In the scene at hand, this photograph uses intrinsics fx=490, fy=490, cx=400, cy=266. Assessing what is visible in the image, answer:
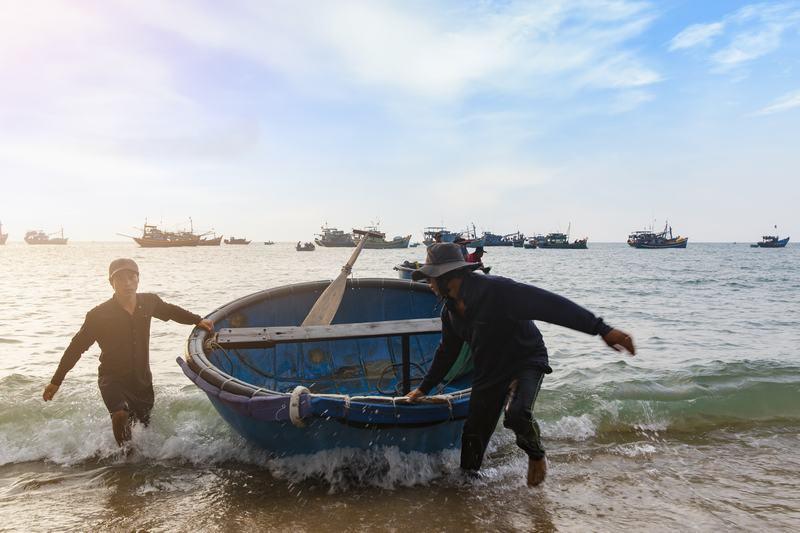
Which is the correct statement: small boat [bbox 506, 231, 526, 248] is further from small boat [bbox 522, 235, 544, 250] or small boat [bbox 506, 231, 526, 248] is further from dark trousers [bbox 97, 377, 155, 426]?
dark trousers [bbox 97, 377, 155, 426]

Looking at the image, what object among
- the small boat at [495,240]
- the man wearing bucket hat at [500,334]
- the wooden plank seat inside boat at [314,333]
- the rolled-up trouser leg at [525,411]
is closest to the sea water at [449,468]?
the rolled-up trouser leg at [525,411]

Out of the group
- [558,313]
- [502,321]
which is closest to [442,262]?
[502,321]

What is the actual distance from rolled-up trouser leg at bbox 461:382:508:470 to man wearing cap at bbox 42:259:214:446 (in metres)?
3.09

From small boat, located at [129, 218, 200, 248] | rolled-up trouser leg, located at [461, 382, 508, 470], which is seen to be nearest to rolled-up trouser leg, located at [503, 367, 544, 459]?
rolled-up trouser leg, located at [461, 382, 508, 470]

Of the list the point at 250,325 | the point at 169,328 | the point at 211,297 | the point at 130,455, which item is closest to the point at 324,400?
the point at 130,455

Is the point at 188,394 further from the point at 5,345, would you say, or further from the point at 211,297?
the point at 211,297

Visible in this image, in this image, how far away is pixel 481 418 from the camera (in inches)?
143

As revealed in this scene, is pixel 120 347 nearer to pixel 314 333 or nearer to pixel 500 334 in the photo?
pixel 314 333

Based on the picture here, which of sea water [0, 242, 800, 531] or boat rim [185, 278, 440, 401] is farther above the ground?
boat rim [185, 278, 440, 401]

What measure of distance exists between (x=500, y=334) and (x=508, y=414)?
53 centimetres

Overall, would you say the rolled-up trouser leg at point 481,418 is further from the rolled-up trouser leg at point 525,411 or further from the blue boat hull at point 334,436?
the blue boat hull at point 334,436

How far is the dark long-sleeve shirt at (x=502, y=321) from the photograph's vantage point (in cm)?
319

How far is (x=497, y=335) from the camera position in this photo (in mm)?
3400

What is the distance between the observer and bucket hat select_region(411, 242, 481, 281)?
336 cm
